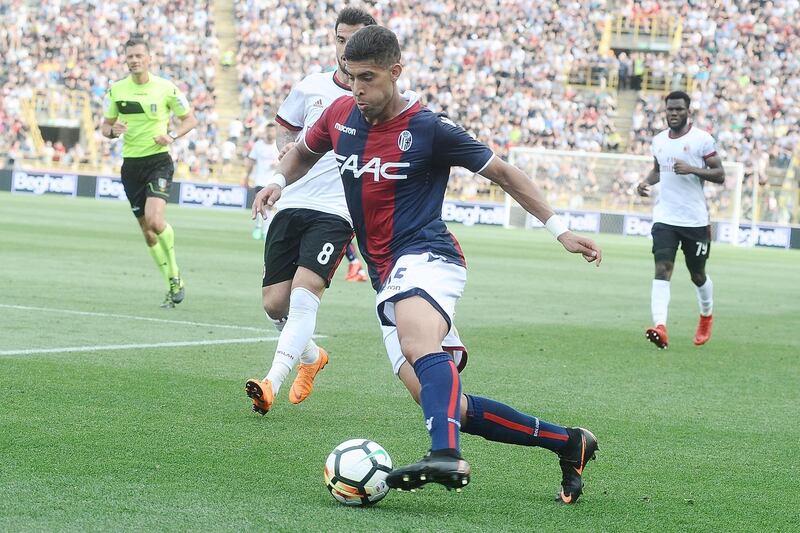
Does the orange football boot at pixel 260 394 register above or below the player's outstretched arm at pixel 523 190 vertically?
below

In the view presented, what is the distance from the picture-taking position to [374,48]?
15.9ft

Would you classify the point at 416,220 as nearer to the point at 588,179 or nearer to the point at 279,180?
the point at 279,180

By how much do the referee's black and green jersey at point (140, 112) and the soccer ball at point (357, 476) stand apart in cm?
841

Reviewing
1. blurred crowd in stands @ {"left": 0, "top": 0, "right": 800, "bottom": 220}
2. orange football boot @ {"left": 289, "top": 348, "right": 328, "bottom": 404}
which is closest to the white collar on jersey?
orange football boot @ {"left": 289, "top": 348, "right": 328, "bottom": 404}

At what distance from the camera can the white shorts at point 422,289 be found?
4883 millimetres

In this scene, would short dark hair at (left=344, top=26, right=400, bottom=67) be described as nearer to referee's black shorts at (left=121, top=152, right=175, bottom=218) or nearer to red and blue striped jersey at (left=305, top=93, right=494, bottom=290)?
red and blue striped jersey at (left=305, top=93, right=494, bottom=290)

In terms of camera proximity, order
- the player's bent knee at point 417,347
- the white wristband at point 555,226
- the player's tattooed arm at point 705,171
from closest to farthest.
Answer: the player's bent knee at point 417,347, the white wristband at point 555,226, the player's tattooed arm at point 705,171

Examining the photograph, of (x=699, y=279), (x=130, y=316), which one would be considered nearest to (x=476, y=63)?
(x=699, y=279)

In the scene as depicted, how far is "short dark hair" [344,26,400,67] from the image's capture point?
4859 millimetres

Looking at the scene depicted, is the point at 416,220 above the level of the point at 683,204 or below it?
above

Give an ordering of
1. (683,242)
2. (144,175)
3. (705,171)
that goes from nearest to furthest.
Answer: (705,171) < (683,242) < (144,175)

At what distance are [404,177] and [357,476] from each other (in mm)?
→ 1216

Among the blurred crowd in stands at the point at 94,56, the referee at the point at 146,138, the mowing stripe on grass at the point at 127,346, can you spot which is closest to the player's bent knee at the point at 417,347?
the mowing stripe on grass at the point at 127,346

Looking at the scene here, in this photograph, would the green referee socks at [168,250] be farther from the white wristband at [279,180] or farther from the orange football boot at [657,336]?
the white wristband at [279,180]
